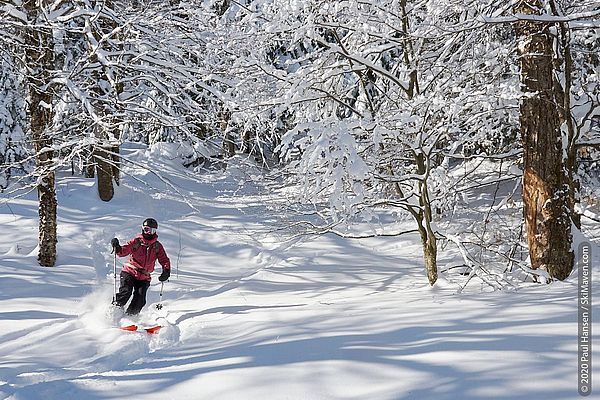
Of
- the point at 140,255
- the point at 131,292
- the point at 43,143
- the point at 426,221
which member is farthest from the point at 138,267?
the point at 426,221

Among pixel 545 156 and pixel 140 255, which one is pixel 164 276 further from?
pixel 545 156

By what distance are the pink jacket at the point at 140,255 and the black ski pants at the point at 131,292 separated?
7cm

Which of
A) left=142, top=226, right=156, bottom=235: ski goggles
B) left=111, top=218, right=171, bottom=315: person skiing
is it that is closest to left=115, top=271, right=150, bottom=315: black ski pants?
left=111, top=218, right=171, bottom=315: person skiing

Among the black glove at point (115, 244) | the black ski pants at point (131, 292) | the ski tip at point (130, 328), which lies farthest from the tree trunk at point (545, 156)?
the black glove at point (115, 244)

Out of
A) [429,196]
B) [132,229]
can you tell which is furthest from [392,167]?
[132,229]

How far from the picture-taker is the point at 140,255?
7.80 metres

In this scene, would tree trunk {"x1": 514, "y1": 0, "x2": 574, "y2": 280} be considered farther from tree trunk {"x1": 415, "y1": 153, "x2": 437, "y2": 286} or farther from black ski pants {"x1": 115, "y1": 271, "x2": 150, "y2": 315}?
black ski pants {"x1": 115, "y1": 271, "x2": 150, "y2": 315}

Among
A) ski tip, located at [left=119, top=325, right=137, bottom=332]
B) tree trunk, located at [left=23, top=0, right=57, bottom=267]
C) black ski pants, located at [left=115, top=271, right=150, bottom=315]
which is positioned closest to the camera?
ski tip, located at [left=119, top=325, right=137, bottom=332]

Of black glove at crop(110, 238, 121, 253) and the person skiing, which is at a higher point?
black glove at crop(110, 238, 121, 253)

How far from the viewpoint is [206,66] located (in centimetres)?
866

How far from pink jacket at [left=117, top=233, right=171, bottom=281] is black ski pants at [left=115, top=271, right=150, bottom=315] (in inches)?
2.8

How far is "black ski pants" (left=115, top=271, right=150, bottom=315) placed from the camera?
755 cm

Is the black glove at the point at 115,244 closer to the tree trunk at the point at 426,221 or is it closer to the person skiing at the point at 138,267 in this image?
the person skiing at the point at 138,267

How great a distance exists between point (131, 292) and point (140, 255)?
54 cm
